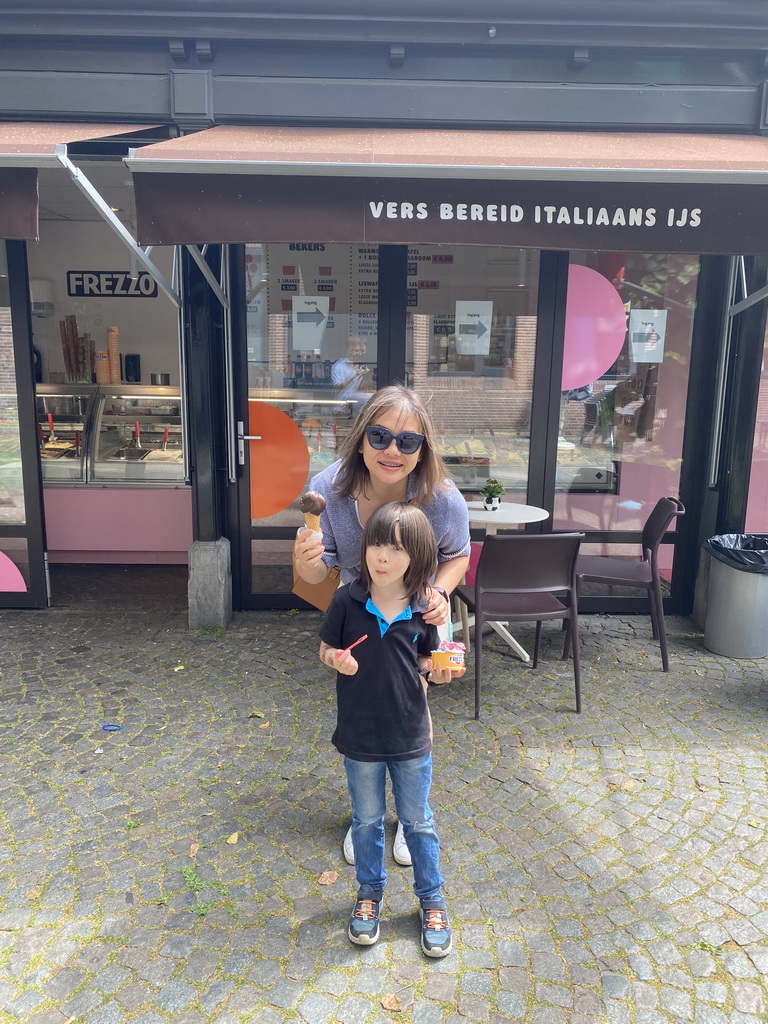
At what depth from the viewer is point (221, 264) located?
4902 mm

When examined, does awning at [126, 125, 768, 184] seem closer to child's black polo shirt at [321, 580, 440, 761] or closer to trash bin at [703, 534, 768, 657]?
child's black polo shirt at [321, 580, 440, 761]

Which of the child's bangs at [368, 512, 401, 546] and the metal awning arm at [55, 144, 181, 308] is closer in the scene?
the child's bangs at [368, 512, 401, 546]

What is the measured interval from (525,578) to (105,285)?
6.38 metres

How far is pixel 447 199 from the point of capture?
3424mm

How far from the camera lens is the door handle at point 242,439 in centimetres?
524

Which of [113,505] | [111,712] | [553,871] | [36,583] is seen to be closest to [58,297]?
[113,505]

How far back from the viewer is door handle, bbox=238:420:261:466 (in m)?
5.24

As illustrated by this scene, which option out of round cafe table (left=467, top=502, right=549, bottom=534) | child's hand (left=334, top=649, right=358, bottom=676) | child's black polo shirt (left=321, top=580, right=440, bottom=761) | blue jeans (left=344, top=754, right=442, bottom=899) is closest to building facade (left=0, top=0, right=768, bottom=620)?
round cafe table (left=467, top=502, right=549, bottom=534)

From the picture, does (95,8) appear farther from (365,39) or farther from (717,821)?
(717,821)

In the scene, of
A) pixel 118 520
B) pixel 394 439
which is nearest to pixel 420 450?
pixel 394 439

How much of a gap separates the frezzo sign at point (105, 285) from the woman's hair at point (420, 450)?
6.64 metres

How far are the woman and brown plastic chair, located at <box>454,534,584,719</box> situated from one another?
1399 millimetres

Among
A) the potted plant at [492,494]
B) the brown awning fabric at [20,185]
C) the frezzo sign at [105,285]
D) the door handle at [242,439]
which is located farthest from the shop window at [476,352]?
the frezzo sign at [105,285]

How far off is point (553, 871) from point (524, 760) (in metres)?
0.77
